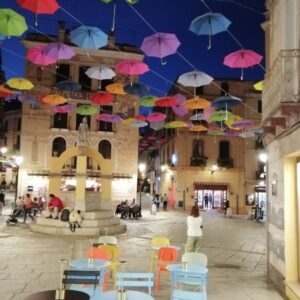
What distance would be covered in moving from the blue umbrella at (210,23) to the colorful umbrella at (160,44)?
1052mm

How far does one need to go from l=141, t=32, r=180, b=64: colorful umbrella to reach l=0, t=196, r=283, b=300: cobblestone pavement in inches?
249

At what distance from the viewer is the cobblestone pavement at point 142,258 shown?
8695 millimetres

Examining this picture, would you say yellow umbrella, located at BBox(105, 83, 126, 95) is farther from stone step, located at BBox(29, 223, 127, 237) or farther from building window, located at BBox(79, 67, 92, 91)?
building window, located at BBox(79, 67, 92, 91)

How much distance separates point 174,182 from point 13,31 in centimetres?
2939

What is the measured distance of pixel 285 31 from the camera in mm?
8422

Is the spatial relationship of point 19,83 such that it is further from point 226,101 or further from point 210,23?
point 210,23

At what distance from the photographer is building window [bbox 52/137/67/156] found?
1256 inches

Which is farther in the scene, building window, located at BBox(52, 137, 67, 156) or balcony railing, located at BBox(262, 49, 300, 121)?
building window, located at BBox(52, 137, 67, 156)

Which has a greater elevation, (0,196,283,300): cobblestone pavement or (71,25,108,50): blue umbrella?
(71,25,108,50): blue umbrella

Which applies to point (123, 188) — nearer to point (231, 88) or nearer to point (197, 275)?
point (231, 88)

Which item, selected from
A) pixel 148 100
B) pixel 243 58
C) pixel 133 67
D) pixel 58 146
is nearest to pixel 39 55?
pixel 133 67

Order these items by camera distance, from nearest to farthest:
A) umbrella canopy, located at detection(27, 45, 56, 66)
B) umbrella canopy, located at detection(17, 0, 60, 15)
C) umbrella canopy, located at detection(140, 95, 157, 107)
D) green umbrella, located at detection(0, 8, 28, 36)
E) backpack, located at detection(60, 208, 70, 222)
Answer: umbrella canopy, located at detection(17, 0, 60, 15) → green umbrella, located at detection(0, 8, 28, 36) → umbrella canopy, located at detection(27, 45, 56, 66) → umbrella canopy, located at detection(140, 95, 157, 107) → backpack, located at detection(60, 208, 70, 222)

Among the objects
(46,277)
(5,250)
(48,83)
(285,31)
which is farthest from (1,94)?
(48,83)

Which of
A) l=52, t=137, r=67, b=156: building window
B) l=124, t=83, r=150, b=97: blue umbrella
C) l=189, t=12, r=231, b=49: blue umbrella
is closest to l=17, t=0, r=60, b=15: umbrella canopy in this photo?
l=189, t=12, r=231, b=49: blue umbrella
